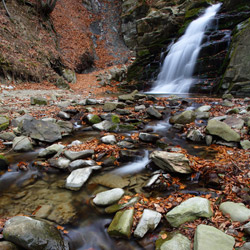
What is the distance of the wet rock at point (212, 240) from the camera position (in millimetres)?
1660

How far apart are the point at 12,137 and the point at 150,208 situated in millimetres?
4399

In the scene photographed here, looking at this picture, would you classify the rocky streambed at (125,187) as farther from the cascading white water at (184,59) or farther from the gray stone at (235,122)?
the cascading white water at (184,59)

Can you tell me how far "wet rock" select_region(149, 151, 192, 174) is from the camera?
320cm

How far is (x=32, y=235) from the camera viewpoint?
189cm

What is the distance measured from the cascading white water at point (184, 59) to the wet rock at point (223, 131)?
8.55 meters

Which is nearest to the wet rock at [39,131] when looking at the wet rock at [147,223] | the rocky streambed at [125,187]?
the rocky streambed at [125,187]

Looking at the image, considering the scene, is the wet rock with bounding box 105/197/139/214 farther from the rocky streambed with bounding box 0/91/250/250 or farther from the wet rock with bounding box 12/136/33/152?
the wet rock with bounding box 12/136/33/152

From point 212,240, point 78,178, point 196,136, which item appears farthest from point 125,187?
point 196,136

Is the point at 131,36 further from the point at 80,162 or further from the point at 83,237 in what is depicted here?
the point at 83,237

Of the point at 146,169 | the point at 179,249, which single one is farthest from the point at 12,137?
the point at 179,249

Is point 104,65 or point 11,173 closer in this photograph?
point 11,173

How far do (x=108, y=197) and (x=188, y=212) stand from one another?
46.0 inches

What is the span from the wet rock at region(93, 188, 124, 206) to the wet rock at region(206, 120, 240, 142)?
9.84ft

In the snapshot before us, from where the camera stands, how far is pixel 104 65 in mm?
21734
